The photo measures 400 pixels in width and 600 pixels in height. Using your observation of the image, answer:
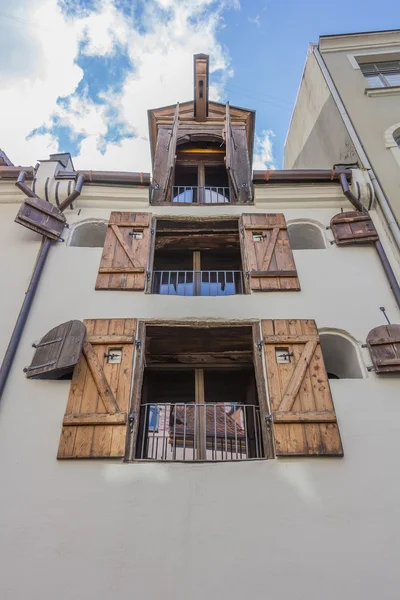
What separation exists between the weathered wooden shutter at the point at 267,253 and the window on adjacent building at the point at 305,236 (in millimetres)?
558

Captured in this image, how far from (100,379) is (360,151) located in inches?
311

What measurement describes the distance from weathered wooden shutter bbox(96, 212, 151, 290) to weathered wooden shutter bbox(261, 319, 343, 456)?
250 centimetres

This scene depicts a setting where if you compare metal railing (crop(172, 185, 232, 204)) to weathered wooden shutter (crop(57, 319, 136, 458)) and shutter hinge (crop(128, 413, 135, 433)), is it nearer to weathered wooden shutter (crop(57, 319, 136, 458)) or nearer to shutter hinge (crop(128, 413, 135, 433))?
weathered wooden shutter (crop(57, 319, 136, 458))

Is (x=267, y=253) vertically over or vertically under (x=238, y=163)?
under

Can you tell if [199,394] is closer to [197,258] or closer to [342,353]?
[342,353]

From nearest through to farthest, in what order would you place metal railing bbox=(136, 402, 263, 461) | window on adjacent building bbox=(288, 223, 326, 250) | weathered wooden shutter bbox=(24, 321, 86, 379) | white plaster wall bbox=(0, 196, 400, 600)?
white plaster wall bbox=(0, 196, 400, 600), weathered wooden shutter bbox=(24, 321, 86, 379), metal railing bbox=(136, 402, 263, 461), window on adjacent building bbox=(288, 223, 326, 250)

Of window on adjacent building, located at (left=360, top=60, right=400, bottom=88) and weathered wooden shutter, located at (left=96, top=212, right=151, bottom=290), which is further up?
window on adjacent building, located at (left=360, top=60, right=400, bottom=88)

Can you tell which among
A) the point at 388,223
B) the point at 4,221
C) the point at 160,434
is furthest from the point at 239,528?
the point at 4,221

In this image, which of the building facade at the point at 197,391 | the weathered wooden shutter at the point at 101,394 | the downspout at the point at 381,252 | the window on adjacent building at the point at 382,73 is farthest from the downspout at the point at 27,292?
the window on adjacent building at the point at 382,73

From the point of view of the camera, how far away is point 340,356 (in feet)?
24.9

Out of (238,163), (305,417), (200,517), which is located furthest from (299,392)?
(238,163)

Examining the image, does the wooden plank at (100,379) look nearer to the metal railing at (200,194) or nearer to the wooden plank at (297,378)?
the wooden plank at (297,378)

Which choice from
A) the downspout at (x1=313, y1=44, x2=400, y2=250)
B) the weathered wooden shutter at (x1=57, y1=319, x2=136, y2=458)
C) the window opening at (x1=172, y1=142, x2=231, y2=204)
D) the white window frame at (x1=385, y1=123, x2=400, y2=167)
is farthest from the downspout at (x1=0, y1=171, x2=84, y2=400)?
the white window frame at (x1=385, y1=123, x2=400, y2=167)

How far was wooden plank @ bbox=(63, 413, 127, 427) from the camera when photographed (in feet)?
19.1
